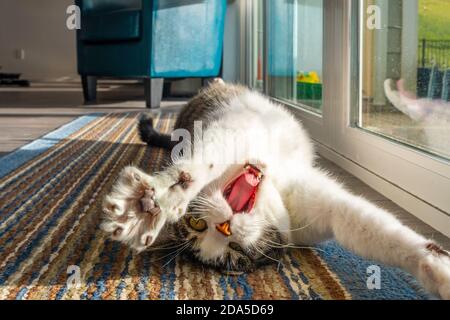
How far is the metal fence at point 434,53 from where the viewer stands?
1.11 meters

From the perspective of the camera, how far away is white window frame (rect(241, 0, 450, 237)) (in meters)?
1.11

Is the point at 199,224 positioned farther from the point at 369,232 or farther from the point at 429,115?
the point at 429,115

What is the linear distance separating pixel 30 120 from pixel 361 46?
2.01 meters

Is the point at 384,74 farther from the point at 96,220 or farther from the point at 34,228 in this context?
the point at 34,228

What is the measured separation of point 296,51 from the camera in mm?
2865

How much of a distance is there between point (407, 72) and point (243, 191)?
697 mm

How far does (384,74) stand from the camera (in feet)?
5.02

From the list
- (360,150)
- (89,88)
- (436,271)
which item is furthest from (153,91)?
(436,271)

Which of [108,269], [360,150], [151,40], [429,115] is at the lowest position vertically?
[108,269]

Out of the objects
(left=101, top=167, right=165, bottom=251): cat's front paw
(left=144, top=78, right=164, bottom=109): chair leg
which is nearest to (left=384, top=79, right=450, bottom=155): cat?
(left=101, top=167, right=165, bottom=251): cat's front paw

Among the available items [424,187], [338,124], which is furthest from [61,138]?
[424,187]

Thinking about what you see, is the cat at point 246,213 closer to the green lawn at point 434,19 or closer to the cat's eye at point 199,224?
the cat's eye at point 199,224

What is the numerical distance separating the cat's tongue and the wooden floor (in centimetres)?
37

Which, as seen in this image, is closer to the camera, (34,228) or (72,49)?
(34,228)
